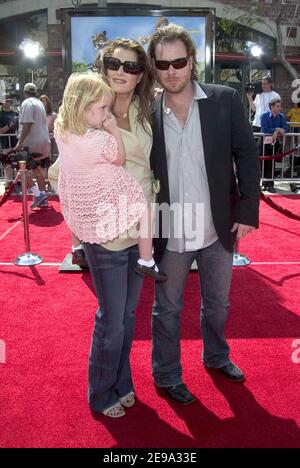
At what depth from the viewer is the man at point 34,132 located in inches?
307

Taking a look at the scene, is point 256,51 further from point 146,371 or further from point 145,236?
point 145,236

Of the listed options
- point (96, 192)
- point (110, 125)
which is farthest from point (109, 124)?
point (96, 192)

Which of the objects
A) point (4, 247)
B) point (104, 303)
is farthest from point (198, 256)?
point (4, 247)

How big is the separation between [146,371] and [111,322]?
823 mm

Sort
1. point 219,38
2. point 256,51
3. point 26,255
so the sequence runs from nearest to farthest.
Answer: point 26,255 → point 256,51 → point 219,38

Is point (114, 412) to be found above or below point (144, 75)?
below

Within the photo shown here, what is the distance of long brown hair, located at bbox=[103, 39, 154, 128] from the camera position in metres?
2.40

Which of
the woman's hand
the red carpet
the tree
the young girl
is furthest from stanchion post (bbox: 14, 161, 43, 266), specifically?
the tree

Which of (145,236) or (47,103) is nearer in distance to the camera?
(145,236)

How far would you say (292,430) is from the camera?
2537mm

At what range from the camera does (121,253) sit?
7.95 feet

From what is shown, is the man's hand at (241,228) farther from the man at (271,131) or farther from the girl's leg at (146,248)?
the man at (271,131)

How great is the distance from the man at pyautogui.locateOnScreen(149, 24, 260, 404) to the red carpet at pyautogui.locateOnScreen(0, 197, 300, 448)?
0.25 metres

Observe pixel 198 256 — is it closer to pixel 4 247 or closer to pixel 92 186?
pixel 92 186
